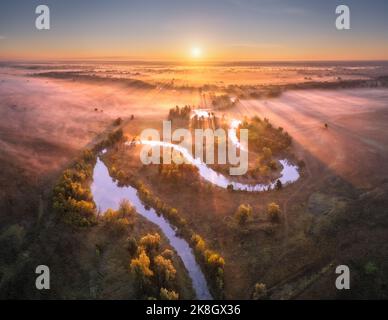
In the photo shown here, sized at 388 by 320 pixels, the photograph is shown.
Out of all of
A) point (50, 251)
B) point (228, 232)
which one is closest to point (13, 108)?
point (50, 251)

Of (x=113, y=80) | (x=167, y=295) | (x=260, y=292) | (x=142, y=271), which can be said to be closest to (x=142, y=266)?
(x=142, y=271)

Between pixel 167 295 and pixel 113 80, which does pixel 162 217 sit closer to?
pixel 167 295

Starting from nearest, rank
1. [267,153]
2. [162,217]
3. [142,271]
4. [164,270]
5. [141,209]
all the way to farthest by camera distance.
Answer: [142,271], [164,270], [162,217], [141,209], [267,153]

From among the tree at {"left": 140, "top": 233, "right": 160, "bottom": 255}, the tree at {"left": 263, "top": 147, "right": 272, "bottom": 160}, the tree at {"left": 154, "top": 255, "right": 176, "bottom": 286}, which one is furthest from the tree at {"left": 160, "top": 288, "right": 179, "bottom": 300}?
the tree at {"left": 263, "top": 147, "right": 272, "bottom": 160}

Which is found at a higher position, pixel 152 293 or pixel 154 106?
pixel 154 106

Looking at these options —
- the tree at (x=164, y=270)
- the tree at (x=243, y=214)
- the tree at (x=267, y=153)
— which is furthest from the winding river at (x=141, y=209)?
the tree at (x=267, y=153)

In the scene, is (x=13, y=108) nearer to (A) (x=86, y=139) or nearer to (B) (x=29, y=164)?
(A) (x=86, y=139)
